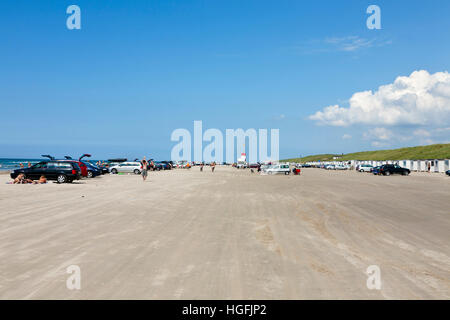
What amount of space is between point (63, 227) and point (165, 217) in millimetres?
2969

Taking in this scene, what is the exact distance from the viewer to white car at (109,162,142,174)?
51094 millimetres

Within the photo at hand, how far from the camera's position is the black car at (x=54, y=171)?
26.4 metres

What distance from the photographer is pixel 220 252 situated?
7.00 metres

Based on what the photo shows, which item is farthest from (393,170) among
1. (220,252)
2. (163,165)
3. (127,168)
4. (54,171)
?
(220,252)

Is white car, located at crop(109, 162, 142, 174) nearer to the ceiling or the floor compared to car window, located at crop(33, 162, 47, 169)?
nearer to the floor

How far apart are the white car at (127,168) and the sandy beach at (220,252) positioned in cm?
3821

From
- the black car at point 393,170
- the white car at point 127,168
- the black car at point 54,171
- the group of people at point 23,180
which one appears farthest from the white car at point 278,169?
the group of people at point 23,180

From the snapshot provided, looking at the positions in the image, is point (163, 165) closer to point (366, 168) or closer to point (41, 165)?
point (366, 168)

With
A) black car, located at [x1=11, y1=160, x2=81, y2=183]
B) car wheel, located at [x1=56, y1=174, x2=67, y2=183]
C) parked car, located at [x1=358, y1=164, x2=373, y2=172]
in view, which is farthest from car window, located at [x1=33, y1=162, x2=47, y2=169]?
parked car, located at [x1=358, y1=164, x2=373, y2=172]

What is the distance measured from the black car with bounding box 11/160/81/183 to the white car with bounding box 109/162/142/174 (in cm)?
2376

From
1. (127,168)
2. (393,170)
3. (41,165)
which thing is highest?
(41,165)

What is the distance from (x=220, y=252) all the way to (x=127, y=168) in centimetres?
4659

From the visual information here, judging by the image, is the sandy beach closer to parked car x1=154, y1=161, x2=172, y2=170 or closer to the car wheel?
the car wheel
